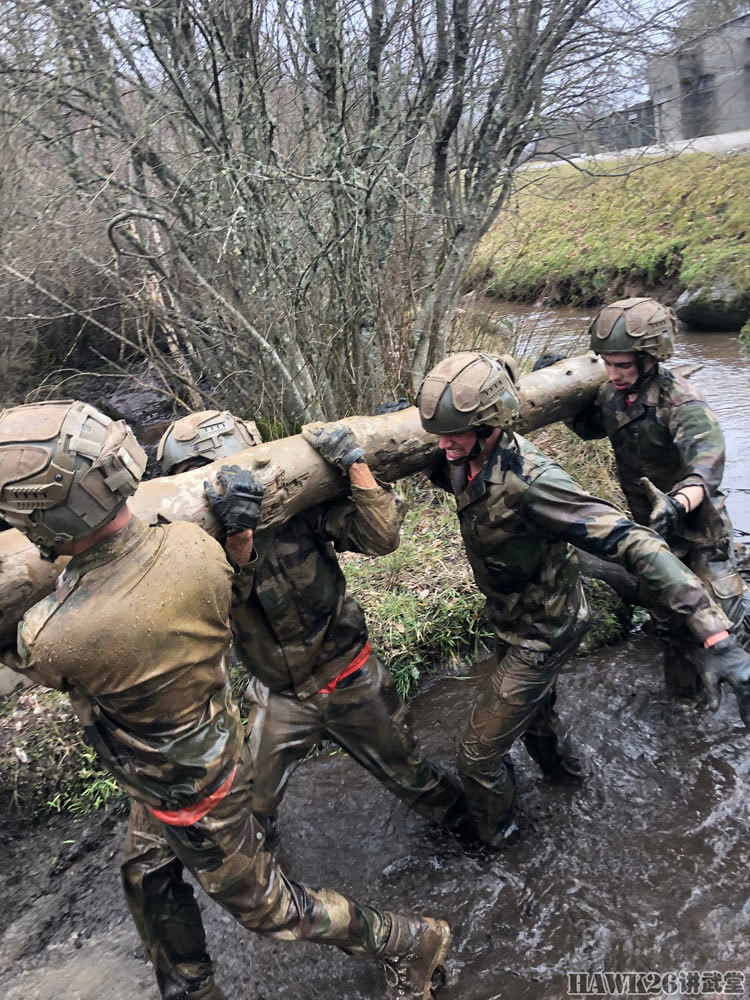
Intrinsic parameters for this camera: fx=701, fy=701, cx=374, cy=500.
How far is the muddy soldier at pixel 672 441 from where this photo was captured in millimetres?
3834

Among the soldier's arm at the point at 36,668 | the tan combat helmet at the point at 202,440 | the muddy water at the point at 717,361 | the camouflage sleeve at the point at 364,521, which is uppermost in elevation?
the tan combat helmet at the point at 202,440

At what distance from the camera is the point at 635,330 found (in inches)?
152

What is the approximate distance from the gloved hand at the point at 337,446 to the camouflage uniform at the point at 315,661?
0.12 m

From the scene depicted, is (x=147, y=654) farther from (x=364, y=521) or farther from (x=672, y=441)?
(x=672, y=441)

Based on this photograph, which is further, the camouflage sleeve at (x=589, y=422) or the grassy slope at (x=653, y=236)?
the grassy slope at (x=653, y=236)

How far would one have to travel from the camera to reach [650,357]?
3.97 meters

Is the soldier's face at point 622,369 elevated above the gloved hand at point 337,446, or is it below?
below

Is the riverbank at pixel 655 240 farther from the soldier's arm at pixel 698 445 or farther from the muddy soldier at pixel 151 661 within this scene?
the muddy soldier at pixel 151 661

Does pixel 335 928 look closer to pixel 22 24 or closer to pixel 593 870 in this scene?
pixel 593 870

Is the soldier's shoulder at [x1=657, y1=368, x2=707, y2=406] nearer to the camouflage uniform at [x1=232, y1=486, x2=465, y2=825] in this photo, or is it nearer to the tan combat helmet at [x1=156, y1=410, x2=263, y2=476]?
the camouflage uniform at [x1=232, y1=486, x2=465, y2=825]

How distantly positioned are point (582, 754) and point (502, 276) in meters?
5.11

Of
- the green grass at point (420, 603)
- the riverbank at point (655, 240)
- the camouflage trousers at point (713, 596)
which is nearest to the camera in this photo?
the camouflage trousers at point (713, 596)

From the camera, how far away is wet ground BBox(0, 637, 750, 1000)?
2879mm

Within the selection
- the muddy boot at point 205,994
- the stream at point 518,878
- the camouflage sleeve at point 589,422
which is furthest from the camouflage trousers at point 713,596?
the muddy boot at point 205,994
